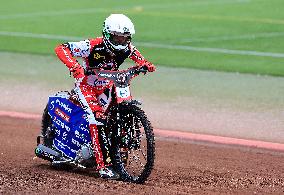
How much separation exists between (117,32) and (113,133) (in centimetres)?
106

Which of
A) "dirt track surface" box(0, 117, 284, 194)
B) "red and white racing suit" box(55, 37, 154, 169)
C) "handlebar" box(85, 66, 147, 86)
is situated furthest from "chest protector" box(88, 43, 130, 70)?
"dirt track surface" box(0, 117, 284, 194)

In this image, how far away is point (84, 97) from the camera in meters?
11.0

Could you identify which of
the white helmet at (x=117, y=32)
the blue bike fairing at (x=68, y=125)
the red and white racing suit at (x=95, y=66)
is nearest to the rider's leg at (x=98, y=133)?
the red and white racing suit at (x=95, y=66)

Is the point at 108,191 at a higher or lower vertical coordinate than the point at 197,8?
lower

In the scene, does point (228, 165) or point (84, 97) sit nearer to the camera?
point (84, 97)

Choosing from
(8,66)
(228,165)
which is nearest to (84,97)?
(228,165)

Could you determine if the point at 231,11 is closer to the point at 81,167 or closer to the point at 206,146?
the point at 206,146

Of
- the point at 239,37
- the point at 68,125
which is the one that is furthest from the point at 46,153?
the point at 239,37

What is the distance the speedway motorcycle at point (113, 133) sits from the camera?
418 inches

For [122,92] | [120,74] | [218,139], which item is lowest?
[218,139]

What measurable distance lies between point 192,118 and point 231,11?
13003 mm

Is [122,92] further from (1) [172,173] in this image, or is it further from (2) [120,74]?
(1) [172,173]

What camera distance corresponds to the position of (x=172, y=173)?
11203 millimetres

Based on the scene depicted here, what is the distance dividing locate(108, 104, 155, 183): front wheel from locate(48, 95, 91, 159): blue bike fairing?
1.15 ft
